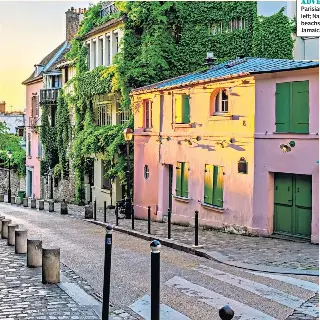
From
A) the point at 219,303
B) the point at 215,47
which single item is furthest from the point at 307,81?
the point at 215,47

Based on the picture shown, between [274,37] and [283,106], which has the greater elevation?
[274,37]

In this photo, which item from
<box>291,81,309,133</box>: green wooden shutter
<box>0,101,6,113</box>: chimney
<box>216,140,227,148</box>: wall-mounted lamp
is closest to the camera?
<box>291,81,309,133</box>: green wooden shutter

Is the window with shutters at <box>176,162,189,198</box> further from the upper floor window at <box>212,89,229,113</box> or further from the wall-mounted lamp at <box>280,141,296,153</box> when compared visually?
the wall-mounted lamp at <box>280,141,296,153</box>

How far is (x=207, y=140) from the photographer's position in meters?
21.3

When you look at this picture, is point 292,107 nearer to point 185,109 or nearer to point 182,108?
point 185,109

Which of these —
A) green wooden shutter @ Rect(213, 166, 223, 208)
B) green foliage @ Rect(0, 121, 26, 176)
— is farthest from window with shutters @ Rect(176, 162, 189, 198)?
green foliage @ Rect(0, 121, 26, 176)

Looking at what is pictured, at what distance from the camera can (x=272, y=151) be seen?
1792 centimetres

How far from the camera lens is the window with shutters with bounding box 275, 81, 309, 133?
55.1ft

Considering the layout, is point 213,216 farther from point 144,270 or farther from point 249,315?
point 249,315

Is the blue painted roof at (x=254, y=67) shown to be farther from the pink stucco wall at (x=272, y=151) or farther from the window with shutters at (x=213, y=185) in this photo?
the window with shutters at (x=213, y=185)

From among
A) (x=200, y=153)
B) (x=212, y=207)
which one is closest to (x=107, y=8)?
(x=200, y=153)

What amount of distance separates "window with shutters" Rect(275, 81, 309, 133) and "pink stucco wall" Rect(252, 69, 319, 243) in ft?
0.43

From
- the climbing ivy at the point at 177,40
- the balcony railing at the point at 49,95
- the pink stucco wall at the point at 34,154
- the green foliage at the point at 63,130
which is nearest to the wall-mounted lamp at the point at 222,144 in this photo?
the climbing ivy at the point at 177,40

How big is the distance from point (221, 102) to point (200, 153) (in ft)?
6.06
